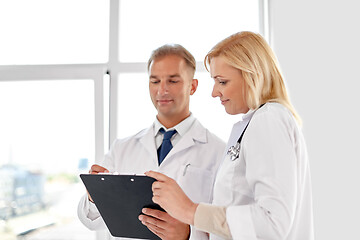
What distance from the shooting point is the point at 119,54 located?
2.60 metres

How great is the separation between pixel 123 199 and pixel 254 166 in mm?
562

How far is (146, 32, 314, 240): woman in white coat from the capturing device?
1.09m

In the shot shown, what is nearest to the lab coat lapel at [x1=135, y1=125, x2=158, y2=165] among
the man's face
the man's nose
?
the man's face

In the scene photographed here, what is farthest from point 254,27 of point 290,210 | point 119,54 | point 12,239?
point 12,239

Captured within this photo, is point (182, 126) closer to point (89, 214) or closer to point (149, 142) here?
point (149, 142)

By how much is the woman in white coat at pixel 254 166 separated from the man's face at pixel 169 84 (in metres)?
0.54

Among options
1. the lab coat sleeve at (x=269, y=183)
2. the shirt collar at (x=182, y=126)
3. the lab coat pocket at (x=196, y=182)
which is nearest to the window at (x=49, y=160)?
the shirt collar at (x=182, y=126)

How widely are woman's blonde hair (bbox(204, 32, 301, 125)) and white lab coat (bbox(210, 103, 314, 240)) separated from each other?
6 cm

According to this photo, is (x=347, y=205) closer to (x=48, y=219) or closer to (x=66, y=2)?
(x=48, y=219)

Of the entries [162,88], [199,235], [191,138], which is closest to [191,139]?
[191,138]

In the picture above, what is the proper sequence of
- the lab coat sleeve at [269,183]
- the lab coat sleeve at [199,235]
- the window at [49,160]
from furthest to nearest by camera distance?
the window at [49,160]
the lab coat sleeve at [199,235]
the lab coat sleeve at [269,183]

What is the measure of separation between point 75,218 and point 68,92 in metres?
0.86

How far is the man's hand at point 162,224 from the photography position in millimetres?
1441

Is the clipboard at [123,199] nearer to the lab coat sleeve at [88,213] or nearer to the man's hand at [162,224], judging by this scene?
the man's hand at [162,224]
